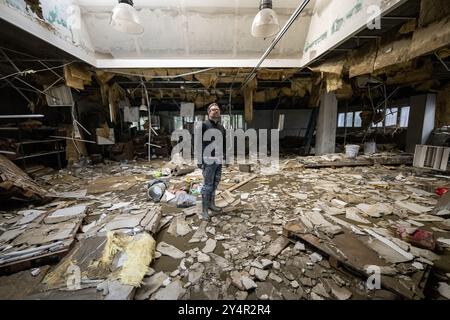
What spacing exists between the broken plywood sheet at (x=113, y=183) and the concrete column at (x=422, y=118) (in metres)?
9.38

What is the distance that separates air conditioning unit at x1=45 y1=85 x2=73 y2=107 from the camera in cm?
527

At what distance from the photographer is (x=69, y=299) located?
146 centimetres

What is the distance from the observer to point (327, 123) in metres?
6.73

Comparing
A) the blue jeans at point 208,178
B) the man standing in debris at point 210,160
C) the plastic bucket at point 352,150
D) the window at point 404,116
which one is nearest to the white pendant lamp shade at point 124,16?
the man standing in debris at point 210,160

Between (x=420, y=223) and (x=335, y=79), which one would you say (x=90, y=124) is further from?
(x=420, y=223)

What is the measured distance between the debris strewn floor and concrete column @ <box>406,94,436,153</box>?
4.51m

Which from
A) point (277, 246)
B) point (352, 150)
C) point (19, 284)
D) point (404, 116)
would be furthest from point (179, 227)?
point (404, 116)

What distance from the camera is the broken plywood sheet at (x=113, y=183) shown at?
13.6 ft

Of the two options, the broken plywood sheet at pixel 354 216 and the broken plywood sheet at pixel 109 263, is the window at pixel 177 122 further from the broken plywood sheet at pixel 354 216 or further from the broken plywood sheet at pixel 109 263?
the broken plywood sheet at pixel 354 216

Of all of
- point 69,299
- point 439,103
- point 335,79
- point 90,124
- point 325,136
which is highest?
point 335,79

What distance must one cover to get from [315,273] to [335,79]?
4.93 metres

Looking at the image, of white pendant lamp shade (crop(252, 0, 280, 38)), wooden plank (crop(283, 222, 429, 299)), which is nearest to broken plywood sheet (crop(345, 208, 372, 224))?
wooden plank (crop(283, 222, 429, 299))
